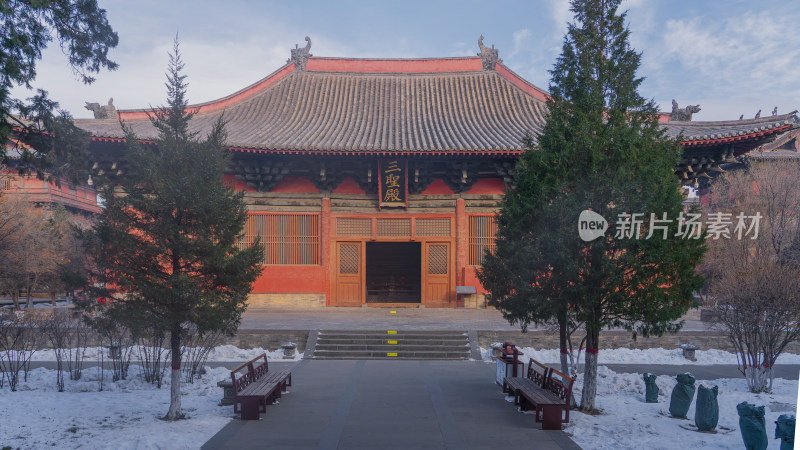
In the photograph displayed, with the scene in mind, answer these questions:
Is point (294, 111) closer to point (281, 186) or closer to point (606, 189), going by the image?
point (281, 186)

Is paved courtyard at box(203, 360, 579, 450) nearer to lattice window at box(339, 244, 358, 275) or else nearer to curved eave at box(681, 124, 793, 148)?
lattice window at box(339, 244, 358, 275)

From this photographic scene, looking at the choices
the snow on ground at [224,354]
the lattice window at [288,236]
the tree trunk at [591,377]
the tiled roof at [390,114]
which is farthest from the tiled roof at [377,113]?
the tree trunk at [591,377]

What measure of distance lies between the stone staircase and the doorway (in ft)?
31.6

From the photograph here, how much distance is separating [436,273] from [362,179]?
4089mm

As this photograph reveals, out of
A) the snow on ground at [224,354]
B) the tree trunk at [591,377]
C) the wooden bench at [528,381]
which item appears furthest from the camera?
the snow on ground at [224,354]

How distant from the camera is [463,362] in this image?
37.4 feet

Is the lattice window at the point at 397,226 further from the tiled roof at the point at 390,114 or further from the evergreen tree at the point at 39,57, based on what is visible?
the evergreen tree at the point at 39,57

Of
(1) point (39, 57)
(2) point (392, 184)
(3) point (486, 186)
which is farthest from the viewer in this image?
(3) point (486, 186)

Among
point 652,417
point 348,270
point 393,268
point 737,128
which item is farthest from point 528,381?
point 393,268

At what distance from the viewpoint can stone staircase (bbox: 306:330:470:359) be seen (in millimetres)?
11797

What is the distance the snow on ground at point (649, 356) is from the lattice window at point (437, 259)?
196 inches

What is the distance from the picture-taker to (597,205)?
6879 mm

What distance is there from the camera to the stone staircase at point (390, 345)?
11797 millimetres
